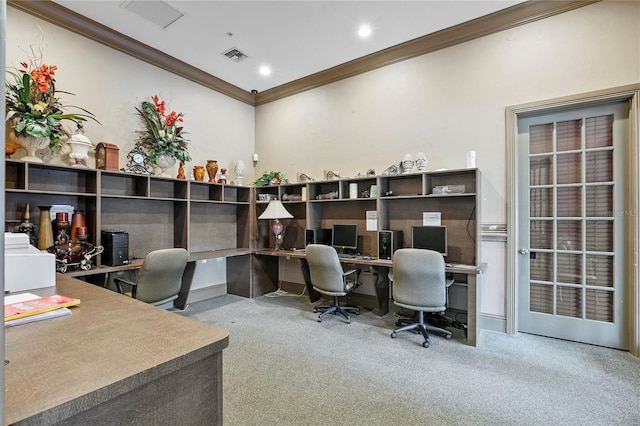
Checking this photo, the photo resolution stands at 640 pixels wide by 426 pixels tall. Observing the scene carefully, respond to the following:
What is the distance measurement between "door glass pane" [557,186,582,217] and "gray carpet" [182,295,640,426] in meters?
1.32

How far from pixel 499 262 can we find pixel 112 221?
4527 millimetres

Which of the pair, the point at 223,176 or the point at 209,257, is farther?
the point at 223,176

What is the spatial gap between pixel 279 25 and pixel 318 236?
2.72m

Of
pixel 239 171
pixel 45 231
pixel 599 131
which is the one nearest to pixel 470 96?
pixel 599 131

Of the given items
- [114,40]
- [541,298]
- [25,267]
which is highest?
[114,40]

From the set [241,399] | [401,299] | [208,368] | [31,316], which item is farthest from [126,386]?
[401,299]

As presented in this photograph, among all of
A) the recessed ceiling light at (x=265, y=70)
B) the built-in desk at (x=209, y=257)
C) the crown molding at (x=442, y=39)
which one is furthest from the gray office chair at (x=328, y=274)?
the recessed ceiling light at (x=265, y=70)

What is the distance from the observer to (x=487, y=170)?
3.37 metres

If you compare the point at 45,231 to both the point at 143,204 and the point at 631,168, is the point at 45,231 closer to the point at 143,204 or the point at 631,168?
the point at 143,204

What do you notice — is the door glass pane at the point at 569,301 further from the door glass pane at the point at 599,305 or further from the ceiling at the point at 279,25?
the ceiling at the point at 279,25

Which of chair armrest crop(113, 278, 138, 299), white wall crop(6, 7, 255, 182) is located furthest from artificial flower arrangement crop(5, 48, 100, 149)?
chair armrest crop(113, 278, 138, 299)

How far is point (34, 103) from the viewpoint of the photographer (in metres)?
2.83

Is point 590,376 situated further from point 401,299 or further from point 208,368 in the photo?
point 208,368

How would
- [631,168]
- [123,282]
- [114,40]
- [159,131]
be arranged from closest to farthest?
1. [631,168]
2. [123,282]
3. [114,40]
4. [159,131]
